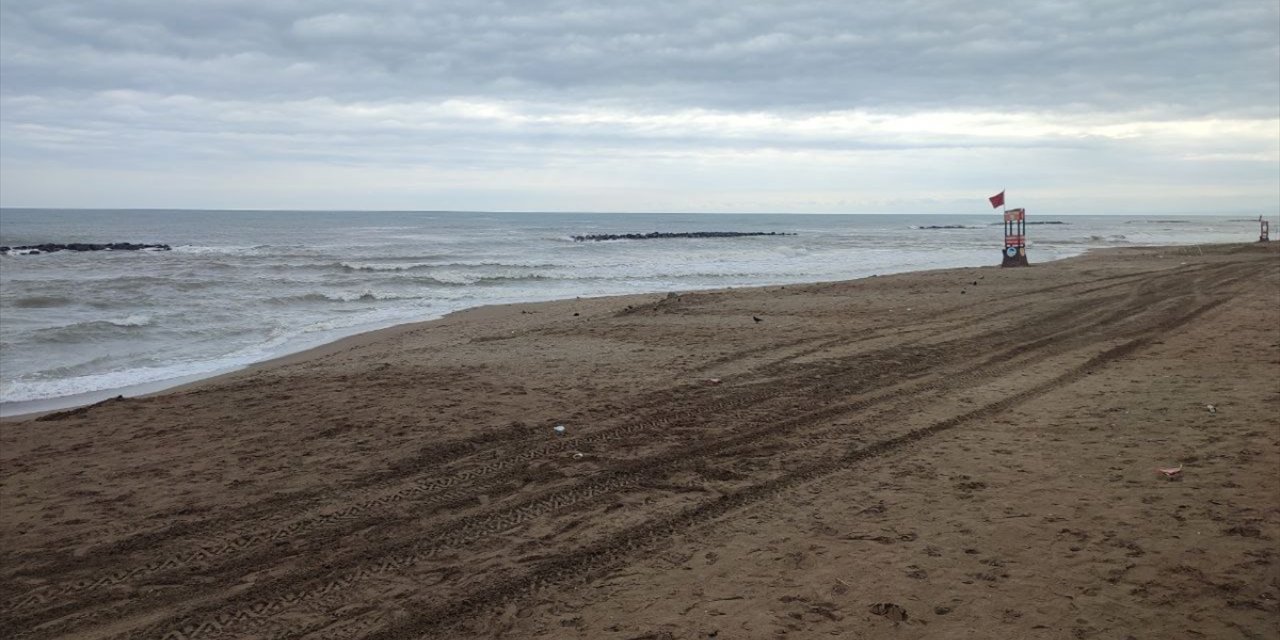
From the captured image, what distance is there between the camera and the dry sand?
12.0ft

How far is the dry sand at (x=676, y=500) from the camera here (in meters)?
3.65

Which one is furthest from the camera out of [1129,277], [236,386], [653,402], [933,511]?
[1129,277]

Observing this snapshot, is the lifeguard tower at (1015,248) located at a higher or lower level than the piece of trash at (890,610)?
higher

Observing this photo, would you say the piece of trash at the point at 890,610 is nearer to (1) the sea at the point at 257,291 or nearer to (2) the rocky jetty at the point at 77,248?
(1) the sea at the point at 257,291

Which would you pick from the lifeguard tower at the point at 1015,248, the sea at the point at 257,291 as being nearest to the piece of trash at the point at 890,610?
the sea at the point at 257,291

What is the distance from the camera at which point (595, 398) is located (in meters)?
7.79

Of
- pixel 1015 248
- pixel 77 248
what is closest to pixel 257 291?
pixel 1015 248

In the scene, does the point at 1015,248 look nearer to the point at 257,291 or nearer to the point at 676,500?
the point at 257,291

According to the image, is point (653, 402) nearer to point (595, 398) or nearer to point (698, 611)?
point (595, 398)

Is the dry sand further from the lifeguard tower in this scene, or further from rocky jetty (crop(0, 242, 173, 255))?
rocky jetty (crop(0, 242, 173, 255))

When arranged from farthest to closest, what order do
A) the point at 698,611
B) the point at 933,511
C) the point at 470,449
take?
the point at 470,449 → the point at 933,511 → the point at 698,611

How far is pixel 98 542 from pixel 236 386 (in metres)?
4.58

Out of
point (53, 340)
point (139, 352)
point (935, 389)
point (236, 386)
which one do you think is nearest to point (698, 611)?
point (935, 389)

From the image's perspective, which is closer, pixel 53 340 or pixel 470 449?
pixel 470 449
